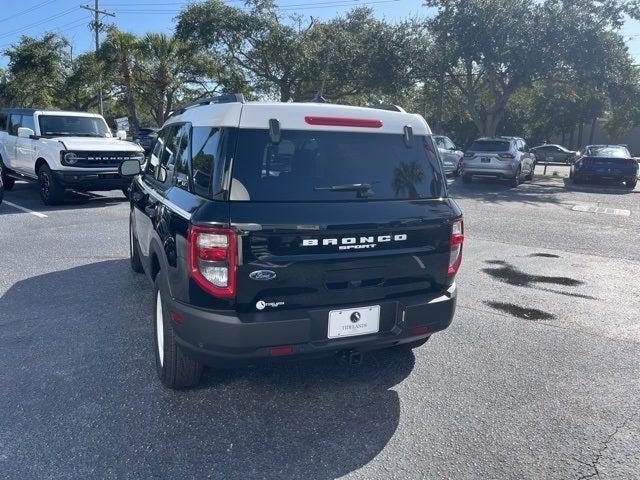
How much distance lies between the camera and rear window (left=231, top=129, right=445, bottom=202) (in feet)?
9.94

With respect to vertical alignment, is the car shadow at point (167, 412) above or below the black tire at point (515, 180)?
below

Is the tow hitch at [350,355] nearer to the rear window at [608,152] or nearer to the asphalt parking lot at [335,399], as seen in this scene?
the asphalt parking lot at [335,399]

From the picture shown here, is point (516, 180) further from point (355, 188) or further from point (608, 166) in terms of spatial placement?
point (355, 188)

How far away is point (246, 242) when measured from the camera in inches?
113

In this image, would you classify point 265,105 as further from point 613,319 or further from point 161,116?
point 161,116

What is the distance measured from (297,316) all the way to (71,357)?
213 cm

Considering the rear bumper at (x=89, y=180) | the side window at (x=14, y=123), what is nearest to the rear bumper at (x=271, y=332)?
the rear bumper at (x=89, y=180)

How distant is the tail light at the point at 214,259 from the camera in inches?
113

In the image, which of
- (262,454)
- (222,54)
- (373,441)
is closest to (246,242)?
(262,454)

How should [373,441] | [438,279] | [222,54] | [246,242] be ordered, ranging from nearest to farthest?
[246,242]
[373,441]
[438,279]
[222,54]

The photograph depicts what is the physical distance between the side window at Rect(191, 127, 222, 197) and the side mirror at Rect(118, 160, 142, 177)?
78.9 inches

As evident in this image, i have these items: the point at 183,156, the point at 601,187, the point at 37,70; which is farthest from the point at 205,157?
the point at 37,70

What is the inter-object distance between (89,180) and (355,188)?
8896 millimetres

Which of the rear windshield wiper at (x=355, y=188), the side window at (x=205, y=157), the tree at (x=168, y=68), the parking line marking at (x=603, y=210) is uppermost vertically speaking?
the tree at (x=168, y=68)
